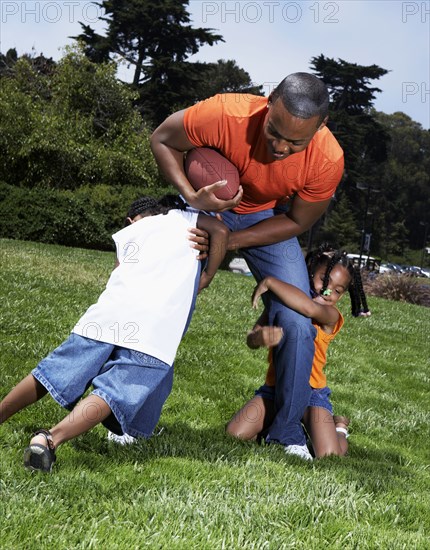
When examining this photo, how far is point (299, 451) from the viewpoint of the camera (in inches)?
178

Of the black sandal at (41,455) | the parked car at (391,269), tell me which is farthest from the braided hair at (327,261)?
the parked car at (391,269)

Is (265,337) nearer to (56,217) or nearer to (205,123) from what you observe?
(205,123)

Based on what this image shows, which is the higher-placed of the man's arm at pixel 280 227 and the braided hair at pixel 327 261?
the man's arm at pixel 280 227

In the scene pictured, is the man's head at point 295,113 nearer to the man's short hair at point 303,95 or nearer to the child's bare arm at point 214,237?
the man's short hair at point 303,95

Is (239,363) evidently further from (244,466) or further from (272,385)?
(244,466)

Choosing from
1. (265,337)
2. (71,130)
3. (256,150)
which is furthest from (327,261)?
(71,130)

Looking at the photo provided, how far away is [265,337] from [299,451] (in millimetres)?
918

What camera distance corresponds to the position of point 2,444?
11.9 ft

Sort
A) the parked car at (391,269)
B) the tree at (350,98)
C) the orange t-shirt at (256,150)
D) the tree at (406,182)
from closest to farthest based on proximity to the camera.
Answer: the orange t-shirt at (256,150)
the parked car at (391,269)
the tree at (350,98)
the tree at (406,182)

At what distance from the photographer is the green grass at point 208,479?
279 cm

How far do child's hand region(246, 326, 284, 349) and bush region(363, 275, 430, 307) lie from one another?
1828 centimetres

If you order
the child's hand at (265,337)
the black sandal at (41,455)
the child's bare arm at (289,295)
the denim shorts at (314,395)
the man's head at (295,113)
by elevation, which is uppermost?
the man's head at (295,113)

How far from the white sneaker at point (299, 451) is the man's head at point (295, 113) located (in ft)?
6.35

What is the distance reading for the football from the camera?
3725 mm
